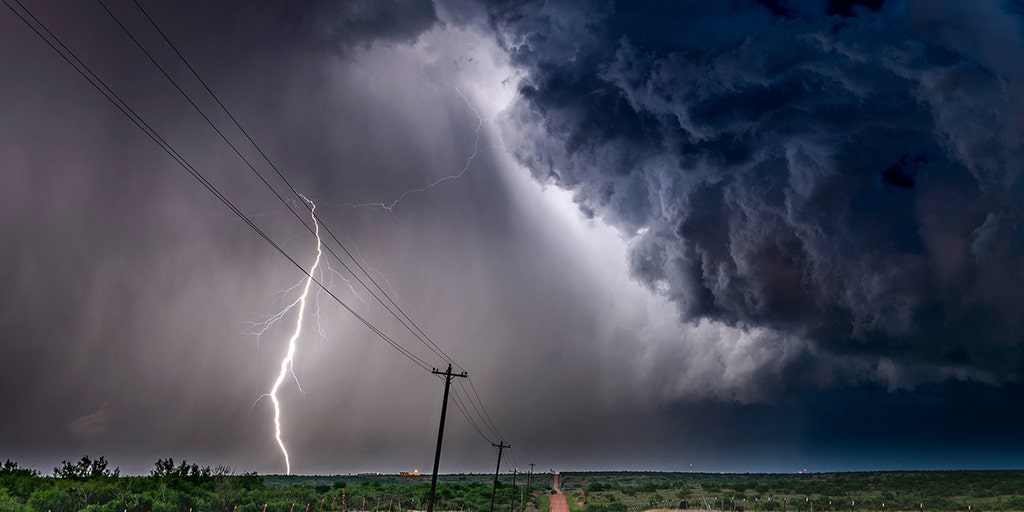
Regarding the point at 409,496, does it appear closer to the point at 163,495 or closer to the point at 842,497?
the point at 163,495

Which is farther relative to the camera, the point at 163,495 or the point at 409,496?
the point at 409,496

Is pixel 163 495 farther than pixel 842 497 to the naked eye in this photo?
No

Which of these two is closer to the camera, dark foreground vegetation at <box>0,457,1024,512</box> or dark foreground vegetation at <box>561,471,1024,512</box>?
dark foreground vegetation at <box>0,457,1024,512</box>

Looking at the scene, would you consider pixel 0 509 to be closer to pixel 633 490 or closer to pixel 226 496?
pixel 226 496

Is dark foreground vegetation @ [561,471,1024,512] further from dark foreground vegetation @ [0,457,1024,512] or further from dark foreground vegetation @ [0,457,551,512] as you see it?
dark foreground vegetation @ [0,457,551,512]

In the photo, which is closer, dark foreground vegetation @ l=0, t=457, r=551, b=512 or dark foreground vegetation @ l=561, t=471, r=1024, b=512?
dark foreground vegetation @ l=0, t=457, r=551, b=512

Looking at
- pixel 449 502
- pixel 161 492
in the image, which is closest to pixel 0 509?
pixel 161 492

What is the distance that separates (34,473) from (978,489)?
380 feet

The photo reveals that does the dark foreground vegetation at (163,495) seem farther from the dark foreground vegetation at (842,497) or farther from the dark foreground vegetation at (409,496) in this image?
the dark foreground vegetation at (842,497)

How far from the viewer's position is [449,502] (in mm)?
85750

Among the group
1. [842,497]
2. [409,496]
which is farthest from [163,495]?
[842,497]

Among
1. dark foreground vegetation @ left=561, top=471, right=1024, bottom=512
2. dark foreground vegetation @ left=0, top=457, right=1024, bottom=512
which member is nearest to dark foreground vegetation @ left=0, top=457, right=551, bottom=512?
dark foreground vegetation @ left=0, top=457, right=1024, bottom=512

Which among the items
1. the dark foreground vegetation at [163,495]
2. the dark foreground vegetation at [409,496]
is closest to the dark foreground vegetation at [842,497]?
the dark foreground vegetation at [409,496]

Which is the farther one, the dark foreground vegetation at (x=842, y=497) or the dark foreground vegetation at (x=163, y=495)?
the dark foreground vegetation at (x=842, y=497)
